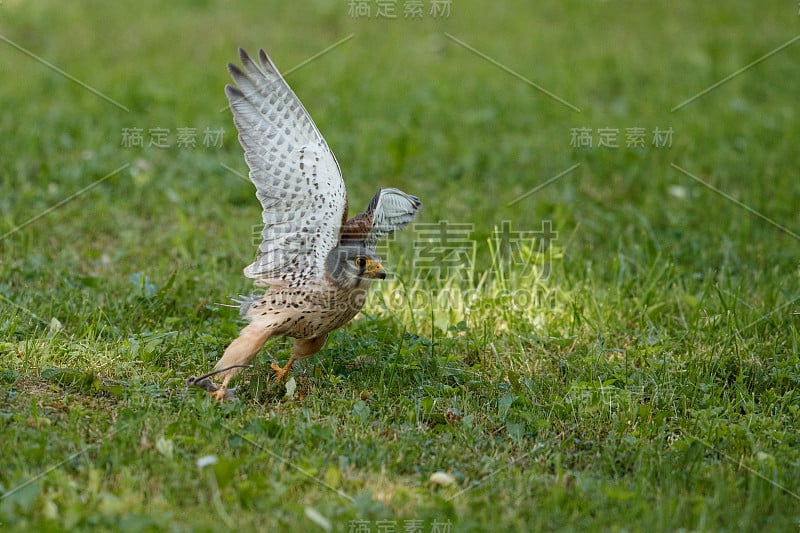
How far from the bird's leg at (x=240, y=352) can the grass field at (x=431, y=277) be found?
0.15 metres

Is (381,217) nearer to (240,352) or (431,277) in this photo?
(240,352)

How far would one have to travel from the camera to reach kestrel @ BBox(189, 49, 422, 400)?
14.2 ft

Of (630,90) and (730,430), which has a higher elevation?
(630,90)

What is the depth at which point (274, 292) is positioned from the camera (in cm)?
462

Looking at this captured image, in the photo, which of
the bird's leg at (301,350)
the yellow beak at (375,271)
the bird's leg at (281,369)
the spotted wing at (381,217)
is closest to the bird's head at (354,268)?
the yellow beak at (375,271)

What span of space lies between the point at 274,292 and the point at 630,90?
5881 mm

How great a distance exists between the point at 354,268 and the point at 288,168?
569mm

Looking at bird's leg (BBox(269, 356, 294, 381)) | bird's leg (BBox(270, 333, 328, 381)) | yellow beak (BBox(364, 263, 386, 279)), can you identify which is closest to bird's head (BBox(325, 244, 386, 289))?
yellow beak (BBox(364, 263, 386, 279))

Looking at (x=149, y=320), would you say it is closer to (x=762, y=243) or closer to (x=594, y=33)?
(x=762, y=243)

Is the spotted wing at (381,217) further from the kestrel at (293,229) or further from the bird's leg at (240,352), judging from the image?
the bird's leg at (240,352)

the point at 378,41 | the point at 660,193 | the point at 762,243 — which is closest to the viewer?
the point at 762,243

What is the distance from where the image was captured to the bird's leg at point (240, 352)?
4.46 metres

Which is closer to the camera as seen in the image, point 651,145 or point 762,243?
point 762,243

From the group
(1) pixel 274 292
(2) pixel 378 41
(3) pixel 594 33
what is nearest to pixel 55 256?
(1) pixel 274 292
